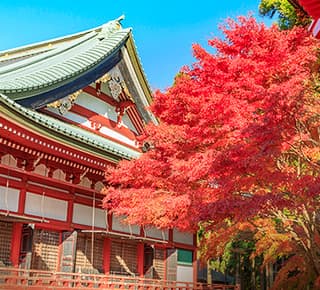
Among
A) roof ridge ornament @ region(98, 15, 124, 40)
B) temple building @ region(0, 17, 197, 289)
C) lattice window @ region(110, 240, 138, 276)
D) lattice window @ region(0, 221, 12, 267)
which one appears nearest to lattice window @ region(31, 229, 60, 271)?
temple building @ region(0, 17, 197, 289)

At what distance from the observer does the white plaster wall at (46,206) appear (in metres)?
11.1

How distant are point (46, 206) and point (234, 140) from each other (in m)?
4.73

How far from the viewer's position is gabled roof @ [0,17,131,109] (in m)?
11.5

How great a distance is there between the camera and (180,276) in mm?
15617

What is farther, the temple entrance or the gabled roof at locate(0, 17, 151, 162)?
the temple entrance

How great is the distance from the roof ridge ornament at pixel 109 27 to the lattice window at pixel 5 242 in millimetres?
7815

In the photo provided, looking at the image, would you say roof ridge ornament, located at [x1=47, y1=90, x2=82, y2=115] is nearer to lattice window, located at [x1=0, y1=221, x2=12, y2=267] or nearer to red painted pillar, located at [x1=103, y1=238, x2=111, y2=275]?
lattice window, located at [x1=0, y1=221, x2=12, y2=267]

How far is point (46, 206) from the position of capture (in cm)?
1155

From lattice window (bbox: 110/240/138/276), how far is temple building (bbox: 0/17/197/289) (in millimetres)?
28

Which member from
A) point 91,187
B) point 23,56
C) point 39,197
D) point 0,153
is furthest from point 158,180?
point 23,56

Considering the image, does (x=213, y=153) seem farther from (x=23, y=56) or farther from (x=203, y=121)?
(x=23, y=56)

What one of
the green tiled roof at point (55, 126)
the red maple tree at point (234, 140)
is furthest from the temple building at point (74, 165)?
the red maple tree at point (234, 140)

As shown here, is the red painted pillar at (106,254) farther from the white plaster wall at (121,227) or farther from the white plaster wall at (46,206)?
the white plaster wall at (46,206)

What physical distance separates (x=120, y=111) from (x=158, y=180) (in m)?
3.89
